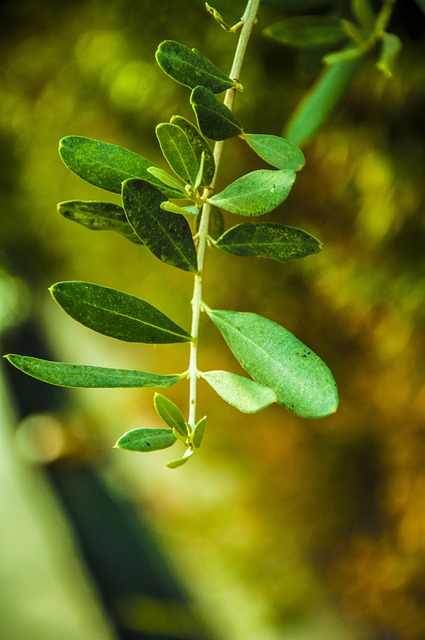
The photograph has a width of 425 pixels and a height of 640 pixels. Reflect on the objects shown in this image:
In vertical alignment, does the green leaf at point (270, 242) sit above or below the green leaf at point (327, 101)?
below

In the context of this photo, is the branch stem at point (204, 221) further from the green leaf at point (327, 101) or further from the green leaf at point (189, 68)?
the green leaf at point (327, 101)

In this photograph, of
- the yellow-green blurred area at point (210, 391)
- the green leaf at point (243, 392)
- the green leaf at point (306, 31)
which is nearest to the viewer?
the green leaf at point (243, 392)

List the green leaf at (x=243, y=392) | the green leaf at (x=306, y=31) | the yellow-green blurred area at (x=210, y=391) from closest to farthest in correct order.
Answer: the green leaf at (x=243, y=392), the green leaf at (x=306, y=31), the yellow-green blurred area at (x=210, y=391)

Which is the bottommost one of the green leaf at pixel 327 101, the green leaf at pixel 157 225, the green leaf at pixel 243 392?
the green leaf at pixel 243 392

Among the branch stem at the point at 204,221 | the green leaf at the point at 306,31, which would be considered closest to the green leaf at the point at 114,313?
the branch stem at the point at 204,221

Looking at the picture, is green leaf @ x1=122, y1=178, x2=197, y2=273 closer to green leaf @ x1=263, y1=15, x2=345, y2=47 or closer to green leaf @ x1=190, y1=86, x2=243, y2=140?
green leaf @ x1=190, y1=86, x2=243, y2=140

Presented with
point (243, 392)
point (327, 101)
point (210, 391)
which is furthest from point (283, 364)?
point (210, 391)
